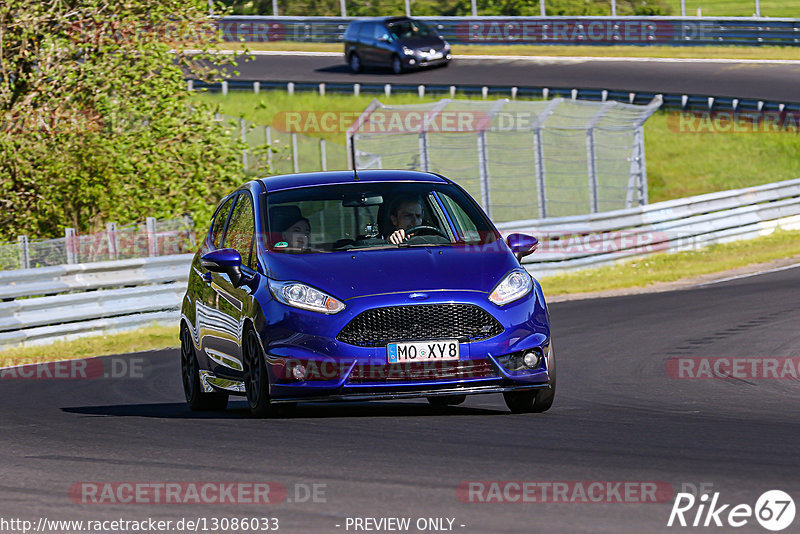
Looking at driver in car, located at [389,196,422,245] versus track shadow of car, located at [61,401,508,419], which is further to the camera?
driver in car, located at [389,196,422,245]

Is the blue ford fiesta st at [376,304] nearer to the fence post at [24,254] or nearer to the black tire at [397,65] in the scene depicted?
the fence post at [24,254]

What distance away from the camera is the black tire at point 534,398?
28.8ft

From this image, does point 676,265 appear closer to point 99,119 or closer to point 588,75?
point 99,119

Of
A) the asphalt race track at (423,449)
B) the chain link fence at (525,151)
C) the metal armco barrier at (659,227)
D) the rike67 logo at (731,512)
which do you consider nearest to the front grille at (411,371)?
the asphalt race track at (423,449)

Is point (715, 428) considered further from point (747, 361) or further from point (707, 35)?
point (707, 35)

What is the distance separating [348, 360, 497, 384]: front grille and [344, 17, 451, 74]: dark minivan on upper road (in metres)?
37.5

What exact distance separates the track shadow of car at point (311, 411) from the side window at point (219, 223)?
1254 mm

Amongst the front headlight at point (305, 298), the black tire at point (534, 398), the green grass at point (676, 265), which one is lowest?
the green grass at point (676, 265)

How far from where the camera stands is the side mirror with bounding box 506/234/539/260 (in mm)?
9289

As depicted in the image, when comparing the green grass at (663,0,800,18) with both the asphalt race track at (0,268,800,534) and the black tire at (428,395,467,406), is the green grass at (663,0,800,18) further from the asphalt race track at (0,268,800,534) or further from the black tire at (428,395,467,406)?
the black tire at (428,395,467,406)

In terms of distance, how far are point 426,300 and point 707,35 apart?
132ft

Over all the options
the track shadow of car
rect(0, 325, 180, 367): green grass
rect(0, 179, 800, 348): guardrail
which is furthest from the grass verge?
the track shadow of car

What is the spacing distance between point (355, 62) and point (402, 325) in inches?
1554

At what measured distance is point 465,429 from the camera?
7984 millimetres
